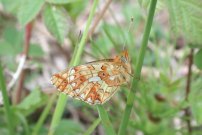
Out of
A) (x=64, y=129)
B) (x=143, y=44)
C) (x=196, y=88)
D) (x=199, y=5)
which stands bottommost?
(x=64, y=129)

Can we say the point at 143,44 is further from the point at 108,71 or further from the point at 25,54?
the point at 25,54

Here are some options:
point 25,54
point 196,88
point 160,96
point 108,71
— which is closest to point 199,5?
point 108,71

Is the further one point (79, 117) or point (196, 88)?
point (79, 117)

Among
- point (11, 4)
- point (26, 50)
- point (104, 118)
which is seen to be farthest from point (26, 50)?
point (104, 118)

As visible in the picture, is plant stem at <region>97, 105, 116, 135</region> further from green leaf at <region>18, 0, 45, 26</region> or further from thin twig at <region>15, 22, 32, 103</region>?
thin twig at <region>15, 22, 32, 103</region>

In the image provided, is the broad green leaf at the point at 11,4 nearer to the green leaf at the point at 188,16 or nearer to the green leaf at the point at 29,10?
the green leaf at the point at 29,10
